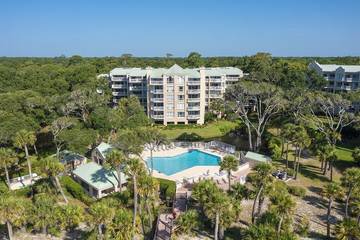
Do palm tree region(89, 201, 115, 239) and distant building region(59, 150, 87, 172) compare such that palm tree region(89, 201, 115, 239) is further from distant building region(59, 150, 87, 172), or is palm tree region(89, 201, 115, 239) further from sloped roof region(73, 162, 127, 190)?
distant building region(59, 150, 87, 172)

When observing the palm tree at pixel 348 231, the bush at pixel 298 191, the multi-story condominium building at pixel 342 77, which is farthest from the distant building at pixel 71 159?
the multi-story condominium building at pixel 342 77

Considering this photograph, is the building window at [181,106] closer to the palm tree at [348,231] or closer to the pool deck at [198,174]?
the pool deck at [198,174]

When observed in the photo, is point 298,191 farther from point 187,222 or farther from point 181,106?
point 181,106

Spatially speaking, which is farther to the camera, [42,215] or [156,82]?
[156,82]

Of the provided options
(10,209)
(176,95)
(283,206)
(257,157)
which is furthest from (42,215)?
(176,95)

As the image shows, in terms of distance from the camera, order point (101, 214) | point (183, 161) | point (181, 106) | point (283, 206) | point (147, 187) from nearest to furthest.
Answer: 1. point (101, 214)
2. point (283, 206)
3. point (147, 187)
4. point (183, 161)
5. point (181, 106)

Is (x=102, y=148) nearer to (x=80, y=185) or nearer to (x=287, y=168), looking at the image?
(x=80, y=185)
